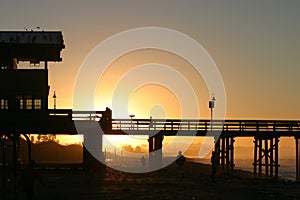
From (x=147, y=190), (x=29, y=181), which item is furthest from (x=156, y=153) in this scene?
(x=29, y=181)

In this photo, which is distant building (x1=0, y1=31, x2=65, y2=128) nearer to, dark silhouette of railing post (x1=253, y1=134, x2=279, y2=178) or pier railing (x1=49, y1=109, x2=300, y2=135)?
pier railing (x1=49, y1=109, x2=300, y2=135)

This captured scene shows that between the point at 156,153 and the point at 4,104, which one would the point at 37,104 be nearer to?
the point at 4,104

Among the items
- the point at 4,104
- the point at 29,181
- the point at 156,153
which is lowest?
the point at 156,153

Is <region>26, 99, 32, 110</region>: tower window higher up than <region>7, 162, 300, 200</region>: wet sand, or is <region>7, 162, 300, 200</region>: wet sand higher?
<region>26, 99, 32, 110</region>: tower window

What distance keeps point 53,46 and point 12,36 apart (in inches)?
120

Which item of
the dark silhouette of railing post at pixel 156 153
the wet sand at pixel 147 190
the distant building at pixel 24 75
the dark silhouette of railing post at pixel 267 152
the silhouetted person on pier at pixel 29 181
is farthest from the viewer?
the dark silhouette of railing post at pixel 267 152

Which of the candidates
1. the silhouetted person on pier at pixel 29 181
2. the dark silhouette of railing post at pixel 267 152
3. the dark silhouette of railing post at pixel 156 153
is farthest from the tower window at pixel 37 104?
the silhouetted person on pier at pixel 29 181

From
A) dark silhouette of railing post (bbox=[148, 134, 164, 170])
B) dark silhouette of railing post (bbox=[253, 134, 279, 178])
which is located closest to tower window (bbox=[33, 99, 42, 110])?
dark silhouette of railing post (bbox=[148, 134, 164, 170])

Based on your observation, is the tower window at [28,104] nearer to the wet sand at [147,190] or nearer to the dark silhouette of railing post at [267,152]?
the wet sand at [147,190]

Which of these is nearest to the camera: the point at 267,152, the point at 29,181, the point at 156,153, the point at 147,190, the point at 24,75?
the point at 29,181

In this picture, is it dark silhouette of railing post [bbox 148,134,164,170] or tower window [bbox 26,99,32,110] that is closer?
tower window [bbox 26,99,32,110]

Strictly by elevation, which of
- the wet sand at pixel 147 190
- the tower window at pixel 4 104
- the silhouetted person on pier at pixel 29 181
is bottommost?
the wet sand at pixel 147 190

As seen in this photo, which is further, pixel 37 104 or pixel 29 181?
pixel 37 104

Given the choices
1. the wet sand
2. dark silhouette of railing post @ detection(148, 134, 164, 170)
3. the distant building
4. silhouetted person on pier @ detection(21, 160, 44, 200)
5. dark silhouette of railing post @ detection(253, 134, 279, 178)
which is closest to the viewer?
silhouetted person on pier @ detection(21, 160, 44, 200)
